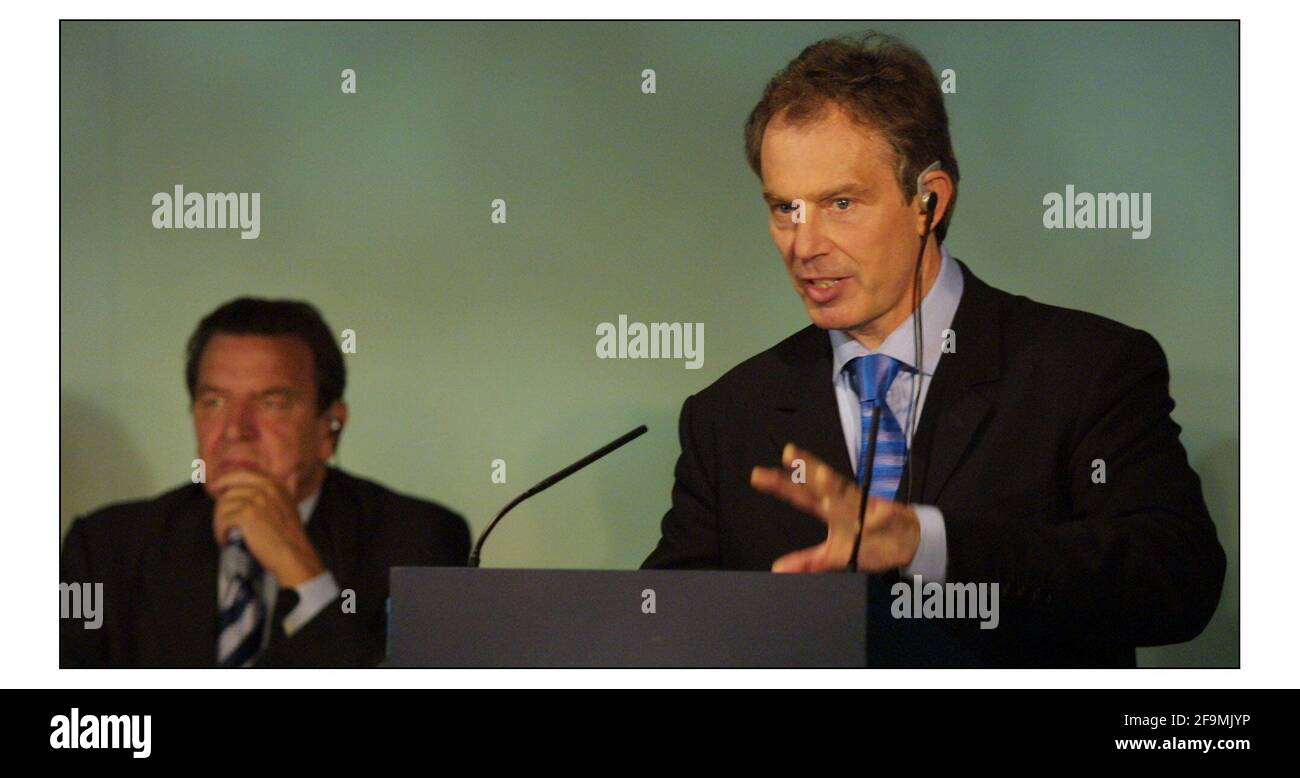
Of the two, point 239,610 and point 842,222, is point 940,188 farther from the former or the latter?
point 239,610

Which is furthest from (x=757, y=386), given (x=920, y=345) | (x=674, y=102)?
(x=674, y=102)

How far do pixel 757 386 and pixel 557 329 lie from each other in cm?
55

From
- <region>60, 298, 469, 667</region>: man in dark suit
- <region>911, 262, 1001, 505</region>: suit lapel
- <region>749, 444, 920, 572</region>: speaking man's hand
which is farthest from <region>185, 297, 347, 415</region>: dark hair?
<region>911, 262, 1001, 505</region>: suit lapel

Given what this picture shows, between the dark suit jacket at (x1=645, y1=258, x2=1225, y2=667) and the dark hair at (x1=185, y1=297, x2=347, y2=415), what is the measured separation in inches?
38.2

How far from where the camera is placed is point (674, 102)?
14.4 ft

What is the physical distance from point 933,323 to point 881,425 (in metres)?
0.30

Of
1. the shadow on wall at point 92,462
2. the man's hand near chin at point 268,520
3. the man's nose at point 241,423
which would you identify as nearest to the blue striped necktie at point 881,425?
the man's hand near chin at point 268,520

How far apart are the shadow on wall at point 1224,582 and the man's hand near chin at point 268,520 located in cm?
221

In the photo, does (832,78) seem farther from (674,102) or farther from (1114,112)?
(1114,112)

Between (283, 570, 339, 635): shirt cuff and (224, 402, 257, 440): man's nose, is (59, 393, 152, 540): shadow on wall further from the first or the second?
(283, 570, 339, 635): shirt cuff

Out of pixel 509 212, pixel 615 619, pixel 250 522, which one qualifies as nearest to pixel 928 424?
pixel 615 619

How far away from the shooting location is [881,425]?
169 inches

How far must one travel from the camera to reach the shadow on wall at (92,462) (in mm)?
4391

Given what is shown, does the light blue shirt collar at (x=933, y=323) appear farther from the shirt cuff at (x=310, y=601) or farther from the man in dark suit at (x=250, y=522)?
the shirt cuff at (x=310, y=601)
